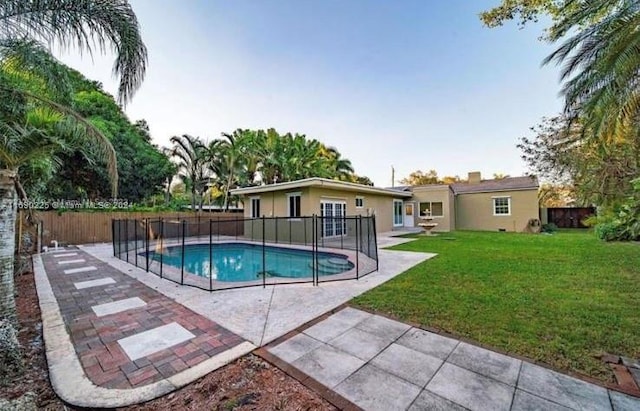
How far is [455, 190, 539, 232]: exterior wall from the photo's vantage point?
1775cm

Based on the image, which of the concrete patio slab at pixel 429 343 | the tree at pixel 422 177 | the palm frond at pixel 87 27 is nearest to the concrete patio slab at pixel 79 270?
the palm frond at pixel 87 27

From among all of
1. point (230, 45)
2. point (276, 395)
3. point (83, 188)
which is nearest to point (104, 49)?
point (276, 395)

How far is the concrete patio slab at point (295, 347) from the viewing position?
9.90ft

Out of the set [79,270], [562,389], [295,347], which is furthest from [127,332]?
[79,270]

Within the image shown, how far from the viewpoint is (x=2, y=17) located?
10.7 ft

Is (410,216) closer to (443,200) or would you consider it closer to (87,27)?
(443,200)

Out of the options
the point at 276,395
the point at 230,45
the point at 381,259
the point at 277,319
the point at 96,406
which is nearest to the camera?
the point at 96,406

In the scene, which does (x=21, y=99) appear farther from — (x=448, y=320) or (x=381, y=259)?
(x=381, y=259)

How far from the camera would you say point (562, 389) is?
94.4 inches

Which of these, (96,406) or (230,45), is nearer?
(96,406)

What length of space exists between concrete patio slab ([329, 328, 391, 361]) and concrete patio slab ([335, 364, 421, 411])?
32cm

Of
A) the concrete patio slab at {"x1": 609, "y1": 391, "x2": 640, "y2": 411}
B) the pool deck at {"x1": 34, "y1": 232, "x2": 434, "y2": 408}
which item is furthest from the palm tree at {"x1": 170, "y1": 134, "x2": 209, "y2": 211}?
the concrete patio slab at {"x1": 609, "y1": 391, "x2": 640, "y2": 411}

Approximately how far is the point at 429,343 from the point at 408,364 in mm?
568

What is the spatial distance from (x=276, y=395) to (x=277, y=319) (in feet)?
5.33
